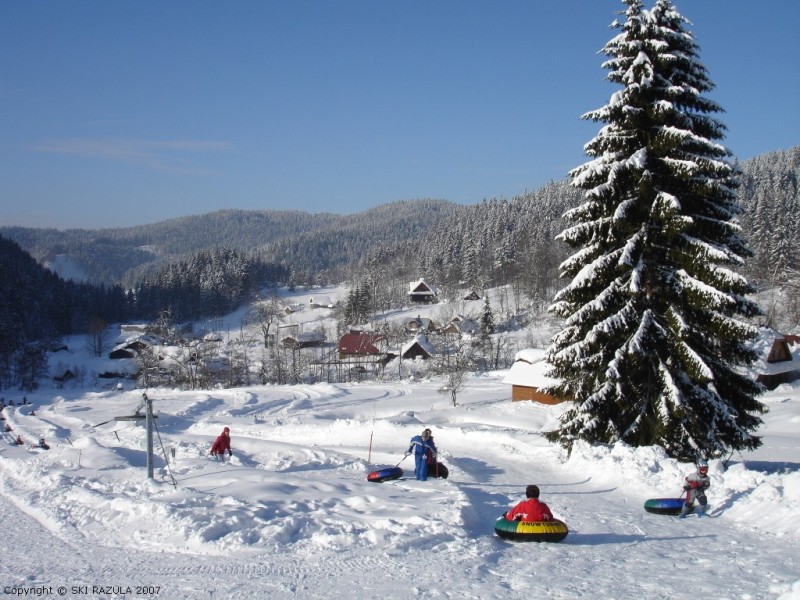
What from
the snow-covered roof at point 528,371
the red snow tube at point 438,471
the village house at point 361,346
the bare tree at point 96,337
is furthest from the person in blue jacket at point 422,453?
the bare tree at point 96,337

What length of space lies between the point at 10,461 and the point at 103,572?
10.3 metres

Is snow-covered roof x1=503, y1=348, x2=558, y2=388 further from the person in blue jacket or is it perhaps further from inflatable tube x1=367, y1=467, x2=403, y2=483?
inflatable tube x1=367, y1=467, x2=403, y2=483

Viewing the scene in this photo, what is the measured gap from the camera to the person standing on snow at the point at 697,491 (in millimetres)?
11445

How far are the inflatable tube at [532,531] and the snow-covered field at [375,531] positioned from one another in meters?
0.19

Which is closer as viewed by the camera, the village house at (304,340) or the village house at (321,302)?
the village house at (304,340)

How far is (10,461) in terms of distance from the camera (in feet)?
52.6

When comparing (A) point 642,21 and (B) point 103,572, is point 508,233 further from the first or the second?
(B) point 103,572

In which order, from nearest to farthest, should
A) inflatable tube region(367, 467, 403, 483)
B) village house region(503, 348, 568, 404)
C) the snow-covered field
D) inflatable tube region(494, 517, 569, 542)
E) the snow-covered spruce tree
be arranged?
1. the snow-covered field
2. inflatable tube region(494, 517, 569, 542)
3. the snow-covered spruce tree
4. inflatable tube region(367, 467, 403, 483)
5. village house region(503, 348, 568, 404)

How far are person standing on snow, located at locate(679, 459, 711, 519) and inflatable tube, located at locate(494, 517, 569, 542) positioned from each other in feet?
11.7

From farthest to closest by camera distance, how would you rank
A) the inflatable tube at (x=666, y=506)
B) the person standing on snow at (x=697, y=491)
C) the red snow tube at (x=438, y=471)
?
the red snow tube at (x=438, y=471) < the inflatable tube at (x=666, y=506) < the person standing on snow at (x=697, y=491)

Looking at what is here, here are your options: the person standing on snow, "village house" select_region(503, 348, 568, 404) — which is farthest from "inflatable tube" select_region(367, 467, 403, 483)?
"village house" select_region(503, 348, 568, 404)

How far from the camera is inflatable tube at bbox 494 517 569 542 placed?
29.9 ft

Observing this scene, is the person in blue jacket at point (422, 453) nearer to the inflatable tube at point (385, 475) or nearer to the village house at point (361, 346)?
the inflatable tube at point (385, 475)

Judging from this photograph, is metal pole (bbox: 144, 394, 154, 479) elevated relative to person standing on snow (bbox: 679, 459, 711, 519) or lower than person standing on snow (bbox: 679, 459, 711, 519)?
elevated
